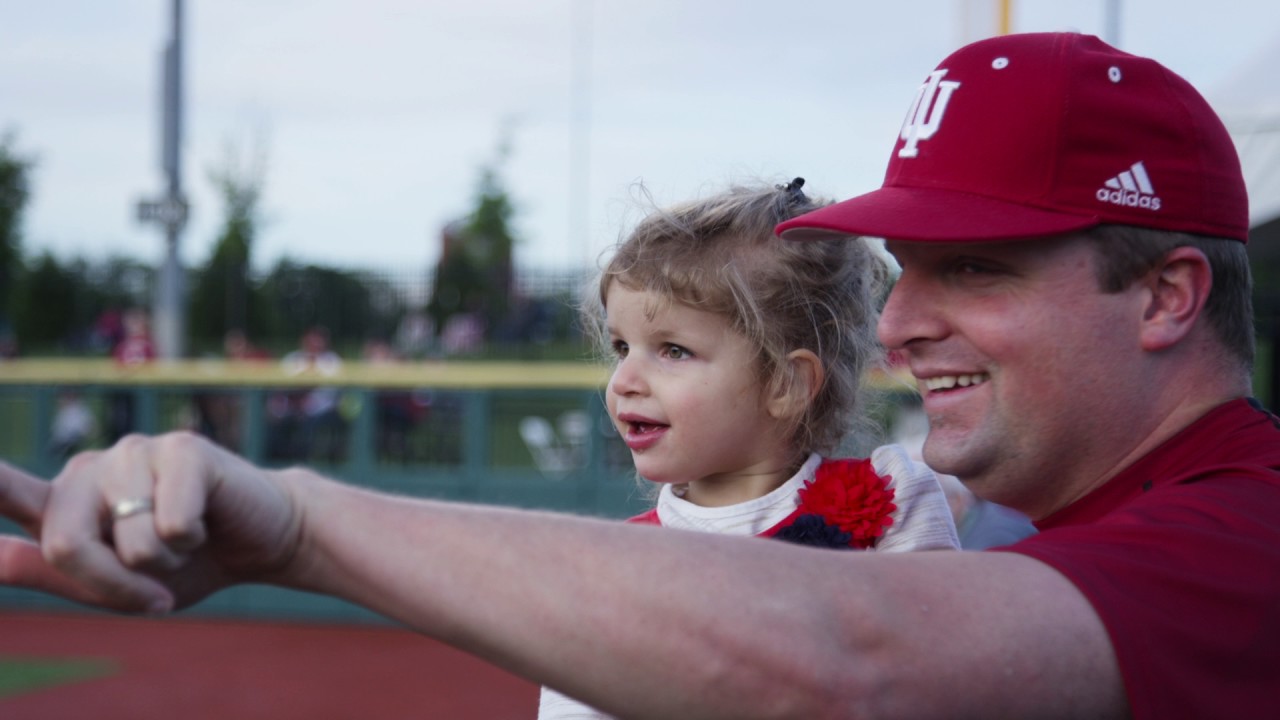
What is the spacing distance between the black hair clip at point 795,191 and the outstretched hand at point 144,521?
152 cm

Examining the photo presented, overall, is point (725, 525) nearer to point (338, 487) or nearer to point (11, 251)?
point (338, 487)

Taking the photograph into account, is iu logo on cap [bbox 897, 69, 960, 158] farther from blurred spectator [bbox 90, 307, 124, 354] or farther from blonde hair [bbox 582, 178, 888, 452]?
blurred spectator [bbox 90, 307, 124, 354]

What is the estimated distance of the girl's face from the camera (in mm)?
2191

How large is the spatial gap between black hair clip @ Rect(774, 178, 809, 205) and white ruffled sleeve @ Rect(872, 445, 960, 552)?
54cm

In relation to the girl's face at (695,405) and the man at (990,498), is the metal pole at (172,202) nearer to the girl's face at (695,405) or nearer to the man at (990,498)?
the girl's face at (695,405)

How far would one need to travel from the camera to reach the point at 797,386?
225 cm

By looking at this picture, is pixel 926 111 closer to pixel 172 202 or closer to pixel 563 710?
pixel 563 710

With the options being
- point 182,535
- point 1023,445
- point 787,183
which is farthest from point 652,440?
point 182,535

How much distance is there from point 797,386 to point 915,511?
316 millimetres

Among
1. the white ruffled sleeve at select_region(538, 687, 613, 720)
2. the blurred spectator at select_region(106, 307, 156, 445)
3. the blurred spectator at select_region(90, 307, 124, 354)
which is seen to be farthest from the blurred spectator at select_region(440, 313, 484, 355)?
the white ruffled sleeve at select_region(538, 687, 613, 720)

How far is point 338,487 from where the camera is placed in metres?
1.05

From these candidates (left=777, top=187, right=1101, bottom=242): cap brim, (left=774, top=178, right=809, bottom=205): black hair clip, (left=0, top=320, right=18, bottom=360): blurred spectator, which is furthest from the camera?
(left=0, top=320, right=18, bottom=360): blurred spectator

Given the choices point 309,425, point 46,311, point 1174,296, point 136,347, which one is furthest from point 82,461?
point 46,311

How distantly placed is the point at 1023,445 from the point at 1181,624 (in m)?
0.41
